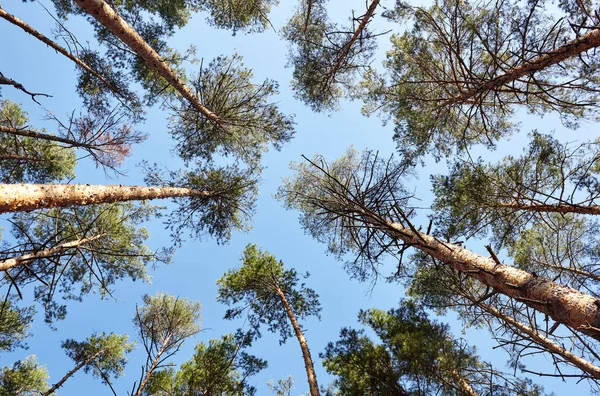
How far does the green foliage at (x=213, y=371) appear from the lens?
7.72 meters

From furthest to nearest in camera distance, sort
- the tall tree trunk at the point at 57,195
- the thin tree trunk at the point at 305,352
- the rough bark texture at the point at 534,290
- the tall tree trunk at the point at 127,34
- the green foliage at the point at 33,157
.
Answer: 1. the green foliage at the point at 33,157
2. the thin tree trunk at the point at 305,352
3. the tall tree trunk at the point at 127,34
4. the tall tree trunk at the point at 57,195
5. the rough bark texture at the point at 534,290

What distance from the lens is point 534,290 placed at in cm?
329

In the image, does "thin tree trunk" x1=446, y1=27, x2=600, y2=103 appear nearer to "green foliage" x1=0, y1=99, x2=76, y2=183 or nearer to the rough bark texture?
the rough bark texture

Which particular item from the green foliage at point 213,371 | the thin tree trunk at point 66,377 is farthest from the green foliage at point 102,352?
the green foliage at point 213,371

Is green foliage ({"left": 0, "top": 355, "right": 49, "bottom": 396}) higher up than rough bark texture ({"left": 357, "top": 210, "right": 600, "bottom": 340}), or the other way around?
green foliage ({"left": 0, "top": 355, "right": 49, "bottom": 396})

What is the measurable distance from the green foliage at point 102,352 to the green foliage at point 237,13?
10.9 m

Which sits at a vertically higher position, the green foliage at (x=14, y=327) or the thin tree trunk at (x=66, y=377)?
the green foliage at (x=14, y=327)

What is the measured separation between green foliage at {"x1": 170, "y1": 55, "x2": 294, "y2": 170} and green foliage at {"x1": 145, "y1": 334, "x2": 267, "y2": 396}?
211 inches

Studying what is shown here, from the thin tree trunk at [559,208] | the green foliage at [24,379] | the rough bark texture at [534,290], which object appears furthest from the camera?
the green foliage at [24,379]

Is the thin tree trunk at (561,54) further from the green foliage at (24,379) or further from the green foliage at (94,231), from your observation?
the green foliage at (24,379)

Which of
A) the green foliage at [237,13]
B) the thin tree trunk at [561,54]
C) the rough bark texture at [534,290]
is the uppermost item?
the green foliage at [237,13]

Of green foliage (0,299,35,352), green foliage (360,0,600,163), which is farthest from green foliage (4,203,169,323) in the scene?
green foliage (360,0,600,163)

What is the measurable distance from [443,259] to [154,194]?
6.05 metres

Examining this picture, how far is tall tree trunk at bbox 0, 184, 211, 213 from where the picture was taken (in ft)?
11.4
